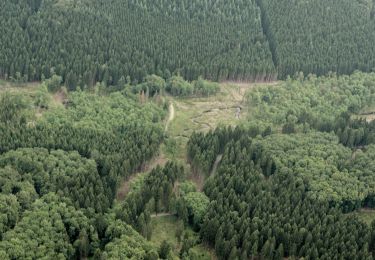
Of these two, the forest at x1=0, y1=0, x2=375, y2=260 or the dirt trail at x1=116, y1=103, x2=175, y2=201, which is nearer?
the forest at x1=0, y1=0, x2=375, y2=260

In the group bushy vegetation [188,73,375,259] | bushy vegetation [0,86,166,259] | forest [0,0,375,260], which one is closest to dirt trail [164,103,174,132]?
forest [0,0,375,260]

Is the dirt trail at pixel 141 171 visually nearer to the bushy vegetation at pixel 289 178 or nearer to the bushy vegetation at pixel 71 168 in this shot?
the bushy vegetation at pixel 71 168

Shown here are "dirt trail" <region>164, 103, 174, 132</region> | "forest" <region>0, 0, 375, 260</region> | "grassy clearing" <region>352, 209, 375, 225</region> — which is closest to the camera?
"forest" <region>0, 0, 375, 260</region>

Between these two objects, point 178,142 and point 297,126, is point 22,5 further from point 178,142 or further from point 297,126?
point 297,126

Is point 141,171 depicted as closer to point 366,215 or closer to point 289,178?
point 289,178

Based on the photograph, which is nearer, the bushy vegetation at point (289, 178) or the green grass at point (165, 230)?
the bushy vegetation at point (289, 178)

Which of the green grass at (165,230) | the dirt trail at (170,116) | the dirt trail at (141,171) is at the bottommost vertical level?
A: the green grass at (165,230)

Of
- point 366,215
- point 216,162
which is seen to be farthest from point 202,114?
point 366,215

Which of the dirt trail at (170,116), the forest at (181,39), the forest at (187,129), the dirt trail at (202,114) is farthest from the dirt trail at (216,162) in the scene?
the forest at (181,39)

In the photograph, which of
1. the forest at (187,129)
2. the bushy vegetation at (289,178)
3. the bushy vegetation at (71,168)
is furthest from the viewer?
the bushy vegetation at (289,178)

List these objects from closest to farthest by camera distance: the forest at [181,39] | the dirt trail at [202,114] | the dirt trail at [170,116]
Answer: the dirt trail at [202,114] → the dirt trail at [170,116] → the forest at [181,39]

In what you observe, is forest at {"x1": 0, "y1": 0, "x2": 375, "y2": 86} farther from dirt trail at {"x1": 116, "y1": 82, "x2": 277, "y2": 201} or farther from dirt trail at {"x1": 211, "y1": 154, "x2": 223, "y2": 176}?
dirt trail at {"x1": 211, "y1": 154, "x2": 223, "y2": 176}

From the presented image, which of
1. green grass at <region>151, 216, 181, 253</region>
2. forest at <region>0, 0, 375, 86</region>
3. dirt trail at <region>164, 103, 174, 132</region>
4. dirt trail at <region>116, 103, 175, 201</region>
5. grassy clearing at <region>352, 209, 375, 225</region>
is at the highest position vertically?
forest at <region>0, 0, 375, 86</region>
